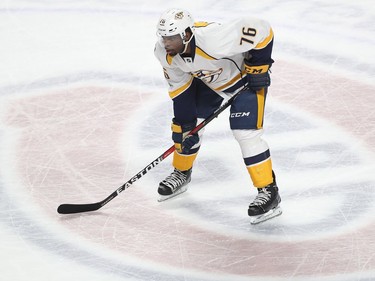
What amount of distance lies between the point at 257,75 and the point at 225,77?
220mm

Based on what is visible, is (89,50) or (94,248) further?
(89,50)

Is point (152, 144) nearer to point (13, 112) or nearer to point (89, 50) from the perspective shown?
point (13, 112)

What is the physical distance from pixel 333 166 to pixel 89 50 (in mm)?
2333

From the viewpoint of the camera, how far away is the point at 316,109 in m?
5.28

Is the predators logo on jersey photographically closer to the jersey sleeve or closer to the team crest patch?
the jersey sleeve

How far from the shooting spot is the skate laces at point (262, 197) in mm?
4168

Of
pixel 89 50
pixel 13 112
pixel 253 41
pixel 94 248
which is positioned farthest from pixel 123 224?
pixel 89 50

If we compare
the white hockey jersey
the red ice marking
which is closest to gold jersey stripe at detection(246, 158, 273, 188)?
the red ice marking

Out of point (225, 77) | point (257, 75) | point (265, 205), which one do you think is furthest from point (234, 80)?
point (265, 205)

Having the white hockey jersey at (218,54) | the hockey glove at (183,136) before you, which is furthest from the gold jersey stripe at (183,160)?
the white hockey jersey at (218,54)

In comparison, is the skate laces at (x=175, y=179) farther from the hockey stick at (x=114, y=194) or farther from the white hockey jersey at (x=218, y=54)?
the white hockey jersey at (x=218, y=54)

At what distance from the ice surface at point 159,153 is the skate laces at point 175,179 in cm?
8

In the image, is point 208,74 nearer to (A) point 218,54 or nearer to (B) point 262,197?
(A) point 218,54

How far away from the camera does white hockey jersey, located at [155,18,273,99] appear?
3959 millimetres
